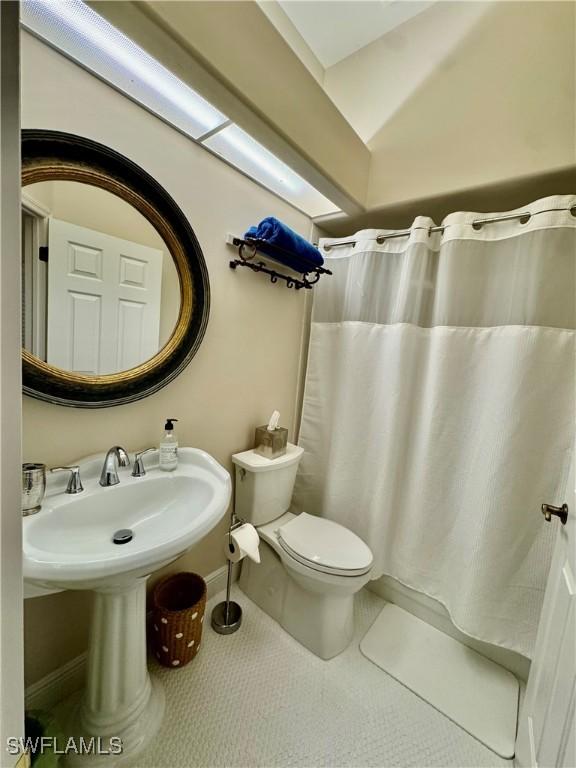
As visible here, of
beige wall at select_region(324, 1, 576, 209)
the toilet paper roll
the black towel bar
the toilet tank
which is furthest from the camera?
the toilet tank

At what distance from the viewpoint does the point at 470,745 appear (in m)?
1.06

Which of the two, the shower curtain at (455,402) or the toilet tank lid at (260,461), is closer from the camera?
the shower curtain at (455,402)

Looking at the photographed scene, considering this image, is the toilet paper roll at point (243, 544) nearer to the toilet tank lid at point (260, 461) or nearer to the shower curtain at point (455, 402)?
the toilet tank lid at point (260, 461)

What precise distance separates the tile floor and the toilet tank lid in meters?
0.78

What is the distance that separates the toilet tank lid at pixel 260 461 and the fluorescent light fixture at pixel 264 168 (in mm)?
1323

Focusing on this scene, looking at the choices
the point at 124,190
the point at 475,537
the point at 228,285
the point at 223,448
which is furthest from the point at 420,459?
the point at 124,190

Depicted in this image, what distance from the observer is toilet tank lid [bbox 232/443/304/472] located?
142 cm

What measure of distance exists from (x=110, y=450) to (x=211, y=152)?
1.24 m

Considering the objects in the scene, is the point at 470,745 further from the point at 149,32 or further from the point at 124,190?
the point at 149,32

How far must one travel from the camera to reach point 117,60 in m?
0.88

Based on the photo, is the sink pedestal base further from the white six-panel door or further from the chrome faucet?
the white six-panel door

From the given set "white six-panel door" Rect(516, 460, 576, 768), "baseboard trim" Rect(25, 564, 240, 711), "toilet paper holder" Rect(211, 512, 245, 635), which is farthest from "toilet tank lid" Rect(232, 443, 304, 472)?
"white six-panel door" Rect(516, 460, 576, 768)

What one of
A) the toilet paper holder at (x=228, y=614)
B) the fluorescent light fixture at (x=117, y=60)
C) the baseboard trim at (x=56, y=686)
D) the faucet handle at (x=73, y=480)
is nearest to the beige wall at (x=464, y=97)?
the fluorescent light fixture at (x=117, y=60)

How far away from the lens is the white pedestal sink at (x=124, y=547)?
2.56 feet
